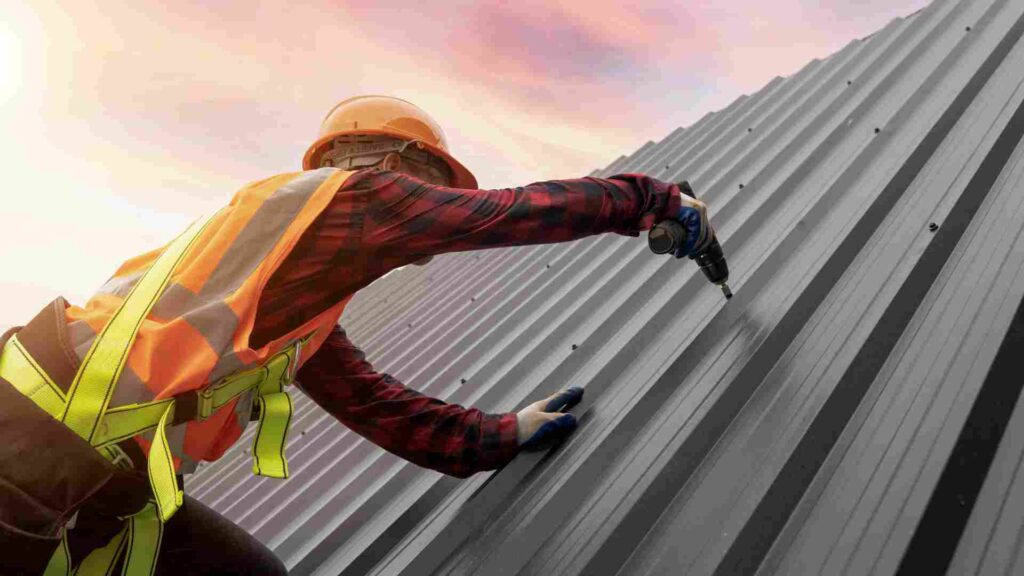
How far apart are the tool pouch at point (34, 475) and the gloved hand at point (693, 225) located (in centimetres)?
154

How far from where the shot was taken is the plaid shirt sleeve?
2.22 metres

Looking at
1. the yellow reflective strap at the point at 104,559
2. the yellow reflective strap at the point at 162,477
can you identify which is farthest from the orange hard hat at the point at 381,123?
the yellow reflective strap at the point at 104,559

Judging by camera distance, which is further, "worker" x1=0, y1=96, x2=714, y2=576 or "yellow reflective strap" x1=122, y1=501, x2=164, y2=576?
"yellow reflective strap" x1=122, y1=501, x2=164, y2=576

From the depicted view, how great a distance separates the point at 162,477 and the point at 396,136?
4.26 ft

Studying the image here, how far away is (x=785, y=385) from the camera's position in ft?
5.57

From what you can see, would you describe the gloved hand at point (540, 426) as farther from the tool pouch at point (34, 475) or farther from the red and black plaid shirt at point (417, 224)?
the tool pouch at point (34, 475)

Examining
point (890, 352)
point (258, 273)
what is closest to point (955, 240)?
point (890, 352)

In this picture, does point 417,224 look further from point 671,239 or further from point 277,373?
point 671,239

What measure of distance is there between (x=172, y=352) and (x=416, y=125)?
1.17 meters

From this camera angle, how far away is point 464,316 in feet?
16.5

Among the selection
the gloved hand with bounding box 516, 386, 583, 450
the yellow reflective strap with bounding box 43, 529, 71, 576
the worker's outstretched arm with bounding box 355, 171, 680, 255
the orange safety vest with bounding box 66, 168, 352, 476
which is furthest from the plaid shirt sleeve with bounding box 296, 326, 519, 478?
the yellow reflective strap with bounding box 43, 529, 71, 576

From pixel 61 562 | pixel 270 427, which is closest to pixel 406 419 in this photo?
pixel 270 427

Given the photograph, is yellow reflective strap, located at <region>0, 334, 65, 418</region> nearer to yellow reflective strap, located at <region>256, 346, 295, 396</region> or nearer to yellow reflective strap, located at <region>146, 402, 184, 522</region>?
yellow reflective strap, located at <region>146, 402, 184, 522</region>

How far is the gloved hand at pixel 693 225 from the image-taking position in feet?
6.08
